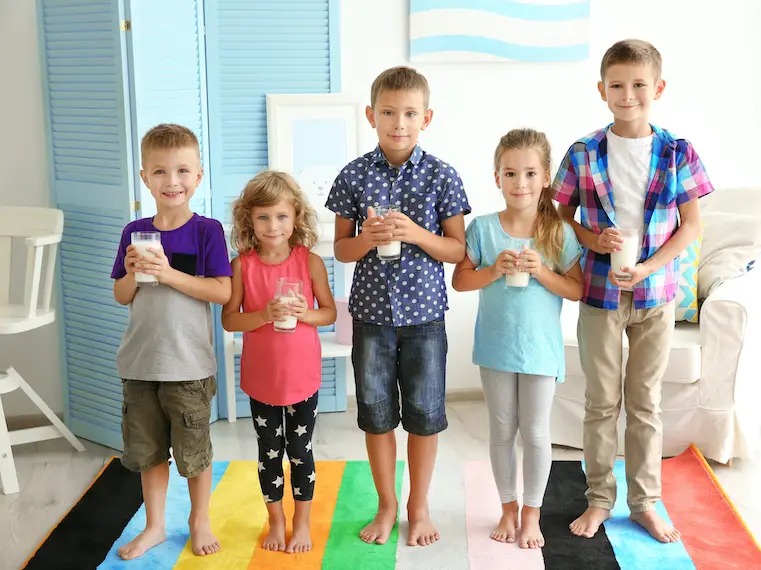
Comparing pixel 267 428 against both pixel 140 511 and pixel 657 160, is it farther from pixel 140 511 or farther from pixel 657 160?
pixel 657 160

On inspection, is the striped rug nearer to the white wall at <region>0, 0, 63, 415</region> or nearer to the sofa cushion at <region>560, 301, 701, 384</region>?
the sofa cushion at <region>560, 301, 701, 384</region>

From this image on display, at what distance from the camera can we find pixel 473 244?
2438 millimetres

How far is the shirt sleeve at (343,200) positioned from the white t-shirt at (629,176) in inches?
27.6

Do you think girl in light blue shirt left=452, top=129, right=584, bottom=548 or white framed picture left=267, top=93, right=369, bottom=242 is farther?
white framed picture left=267, top=93, right=369, bottom=242

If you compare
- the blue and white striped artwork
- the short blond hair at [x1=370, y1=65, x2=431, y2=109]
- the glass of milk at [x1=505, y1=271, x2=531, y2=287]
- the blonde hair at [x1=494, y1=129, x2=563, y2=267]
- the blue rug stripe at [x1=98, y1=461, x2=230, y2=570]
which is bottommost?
the blue rug stripe at [x1=98, y1=461, x2=230, y2=570]

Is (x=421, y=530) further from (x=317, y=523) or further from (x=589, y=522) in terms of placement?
(x=589, y=522)

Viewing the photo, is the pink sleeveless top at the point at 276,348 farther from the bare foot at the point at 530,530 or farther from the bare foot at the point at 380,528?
the bare foot at the point at 530,530

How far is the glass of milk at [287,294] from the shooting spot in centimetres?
221

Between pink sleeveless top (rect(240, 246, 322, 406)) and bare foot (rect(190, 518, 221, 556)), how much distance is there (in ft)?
1.41

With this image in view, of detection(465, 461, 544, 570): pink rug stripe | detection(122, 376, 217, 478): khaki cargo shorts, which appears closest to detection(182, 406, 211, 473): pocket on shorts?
detection(122, 376, 217, 478): khaki cargo shorts

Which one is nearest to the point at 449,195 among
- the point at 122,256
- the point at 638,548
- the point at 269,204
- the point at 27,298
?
the point at 269,204

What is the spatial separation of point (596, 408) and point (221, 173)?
180 cm

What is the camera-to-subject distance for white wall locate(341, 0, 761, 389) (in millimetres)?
3682

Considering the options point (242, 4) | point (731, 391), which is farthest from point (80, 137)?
point (731, 391)
